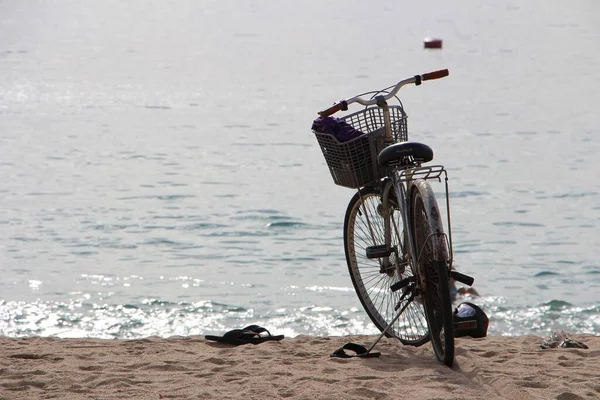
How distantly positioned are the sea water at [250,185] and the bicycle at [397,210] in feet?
9.73

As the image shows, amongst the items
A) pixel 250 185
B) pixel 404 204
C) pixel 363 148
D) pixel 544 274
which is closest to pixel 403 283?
pixel 404 204

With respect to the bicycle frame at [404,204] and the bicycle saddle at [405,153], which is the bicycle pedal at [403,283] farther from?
the bicycle saddle at [405,153]

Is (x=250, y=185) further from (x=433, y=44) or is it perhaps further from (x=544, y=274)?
(x=433, y=44)

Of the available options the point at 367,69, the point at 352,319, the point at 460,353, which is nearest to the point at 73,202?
the point at 352,319

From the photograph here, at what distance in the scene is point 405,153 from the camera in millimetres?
5754

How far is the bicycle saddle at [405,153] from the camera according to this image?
18.9 ft

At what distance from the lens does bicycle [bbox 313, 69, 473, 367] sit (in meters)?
5.52

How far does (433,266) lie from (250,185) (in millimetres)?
11783

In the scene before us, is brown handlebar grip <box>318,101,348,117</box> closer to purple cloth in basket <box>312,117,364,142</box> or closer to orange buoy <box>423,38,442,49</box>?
purple cloth in basket <box>312,117,364,142</box>

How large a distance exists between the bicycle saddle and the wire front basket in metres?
0.38

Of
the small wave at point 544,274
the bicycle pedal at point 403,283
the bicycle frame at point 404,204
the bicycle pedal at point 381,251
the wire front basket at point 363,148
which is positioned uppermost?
the wire front basket at point 363,148

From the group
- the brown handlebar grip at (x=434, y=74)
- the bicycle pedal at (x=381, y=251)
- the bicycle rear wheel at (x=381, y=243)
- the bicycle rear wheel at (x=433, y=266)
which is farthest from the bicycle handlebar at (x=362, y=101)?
the bicycle pedal at (x=381, y=251)

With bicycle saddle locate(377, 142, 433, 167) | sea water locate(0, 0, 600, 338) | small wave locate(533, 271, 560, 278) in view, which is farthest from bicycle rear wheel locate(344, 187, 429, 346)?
small wave locate(533, 271, 560, 278)

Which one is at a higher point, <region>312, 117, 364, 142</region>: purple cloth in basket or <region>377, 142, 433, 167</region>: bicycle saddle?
<region>312, 117, 364, 142</region>: purple cloth in basket
